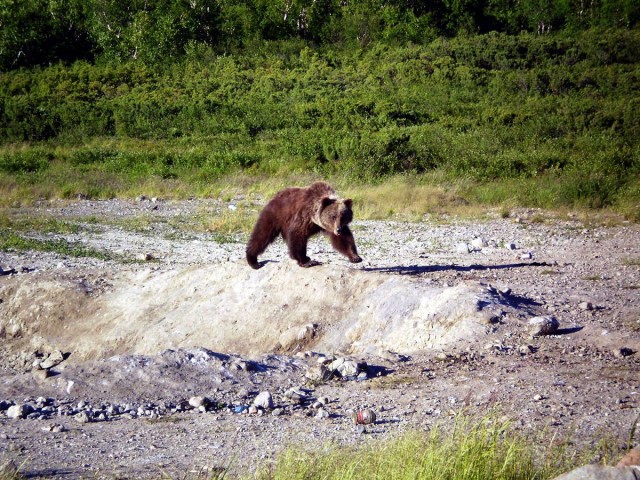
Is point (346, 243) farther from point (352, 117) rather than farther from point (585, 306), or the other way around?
point (352, 117)

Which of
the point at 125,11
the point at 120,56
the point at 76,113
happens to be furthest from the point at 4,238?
the point at 125,11

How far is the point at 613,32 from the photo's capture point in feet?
147

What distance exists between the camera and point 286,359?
797cm

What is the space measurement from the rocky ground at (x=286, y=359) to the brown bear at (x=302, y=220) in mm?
314

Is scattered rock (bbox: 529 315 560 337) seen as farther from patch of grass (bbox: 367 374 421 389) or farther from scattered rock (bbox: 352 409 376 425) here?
scattered rock (bbox: 352 409 376 425)

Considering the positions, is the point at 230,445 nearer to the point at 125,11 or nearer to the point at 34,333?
the point at 34,333

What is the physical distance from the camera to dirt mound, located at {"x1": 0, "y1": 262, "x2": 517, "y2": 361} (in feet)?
29.5

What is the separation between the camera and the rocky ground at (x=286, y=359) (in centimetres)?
584

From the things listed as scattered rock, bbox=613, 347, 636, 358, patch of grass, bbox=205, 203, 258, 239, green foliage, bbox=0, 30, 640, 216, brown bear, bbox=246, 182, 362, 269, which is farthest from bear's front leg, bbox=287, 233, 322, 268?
green foliage, bbox=0, 30, 640, 216

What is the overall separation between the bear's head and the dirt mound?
58 cm

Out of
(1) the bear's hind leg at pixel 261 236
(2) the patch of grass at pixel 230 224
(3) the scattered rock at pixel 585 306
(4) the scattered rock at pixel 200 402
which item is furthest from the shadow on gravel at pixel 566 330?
(2) the patch of grass at pixel 230 224

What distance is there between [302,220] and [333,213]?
0.51m

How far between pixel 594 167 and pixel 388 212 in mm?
7301

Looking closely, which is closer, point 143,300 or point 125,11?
point 143,300
